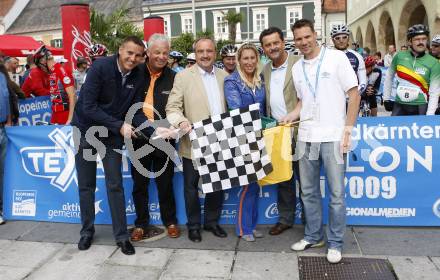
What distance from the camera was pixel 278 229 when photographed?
435 centimetres

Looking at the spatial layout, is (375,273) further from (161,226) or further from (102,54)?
(102,54)

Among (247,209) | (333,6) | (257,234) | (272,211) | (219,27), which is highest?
(333,6)

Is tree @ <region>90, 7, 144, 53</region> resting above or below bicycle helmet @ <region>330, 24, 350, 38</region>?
above

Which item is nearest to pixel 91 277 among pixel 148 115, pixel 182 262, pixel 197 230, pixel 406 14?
pixel 182 262

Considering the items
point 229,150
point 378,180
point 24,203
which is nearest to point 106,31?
point 24,203

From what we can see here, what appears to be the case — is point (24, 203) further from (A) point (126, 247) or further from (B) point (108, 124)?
(B) point (108, 124)

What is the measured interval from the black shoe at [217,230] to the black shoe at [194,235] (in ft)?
0.62

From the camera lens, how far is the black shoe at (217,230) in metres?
4.32

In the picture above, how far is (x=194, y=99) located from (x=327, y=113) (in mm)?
1243

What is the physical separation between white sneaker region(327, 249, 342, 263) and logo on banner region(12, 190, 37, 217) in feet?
10.9

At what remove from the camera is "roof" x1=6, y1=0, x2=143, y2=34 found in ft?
180

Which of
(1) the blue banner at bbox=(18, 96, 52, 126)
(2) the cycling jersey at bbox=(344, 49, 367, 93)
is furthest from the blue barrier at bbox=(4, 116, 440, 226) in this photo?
(1) the blue banner at bbox=(18, 96, 52, 126)

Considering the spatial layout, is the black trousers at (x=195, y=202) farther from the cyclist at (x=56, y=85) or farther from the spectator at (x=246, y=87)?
the cyclist at (x=56, y=85)

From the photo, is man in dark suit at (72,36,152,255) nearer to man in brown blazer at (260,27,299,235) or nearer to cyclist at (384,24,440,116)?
man in brown blazer at (260,27,299,235)
